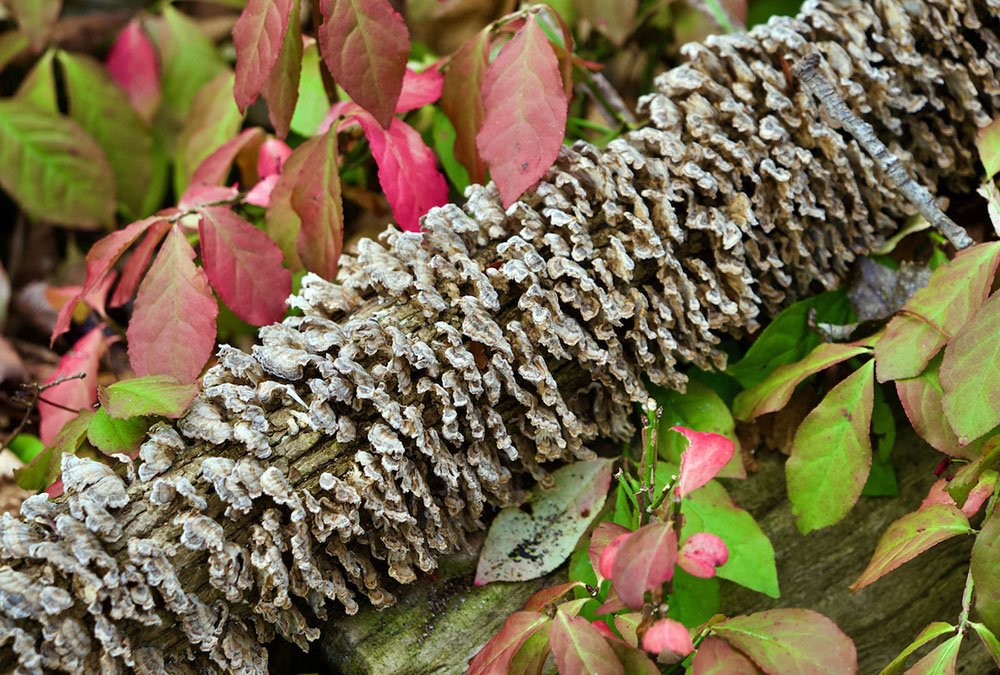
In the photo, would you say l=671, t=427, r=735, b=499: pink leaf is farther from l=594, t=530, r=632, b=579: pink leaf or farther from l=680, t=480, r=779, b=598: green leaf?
l=680, t=480, r=779, b=598: green leaf

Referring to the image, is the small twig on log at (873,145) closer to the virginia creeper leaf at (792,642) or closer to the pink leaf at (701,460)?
the pink leaf at (701,460)

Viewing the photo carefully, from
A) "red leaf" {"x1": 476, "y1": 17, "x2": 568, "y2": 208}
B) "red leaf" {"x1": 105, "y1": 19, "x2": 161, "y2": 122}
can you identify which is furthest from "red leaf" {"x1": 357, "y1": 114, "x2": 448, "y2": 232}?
"red leaf" {"x1": 105, "y1": 19, "x2": 161, "y2": 122}

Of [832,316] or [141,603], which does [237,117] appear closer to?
[141,603]

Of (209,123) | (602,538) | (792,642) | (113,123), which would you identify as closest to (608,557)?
(602,538)

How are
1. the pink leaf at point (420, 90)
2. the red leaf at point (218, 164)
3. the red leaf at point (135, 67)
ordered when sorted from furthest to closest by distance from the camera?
the red leaf at point (135, 67) → the red leaf at point (218, 164) → the pink leaf at point (420, 90)

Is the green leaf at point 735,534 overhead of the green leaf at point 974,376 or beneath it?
beneath

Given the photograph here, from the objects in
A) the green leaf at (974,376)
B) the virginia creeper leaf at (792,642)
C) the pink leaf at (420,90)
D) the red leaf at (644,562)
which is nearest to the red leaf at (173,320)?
the pink leaf at (420,90)

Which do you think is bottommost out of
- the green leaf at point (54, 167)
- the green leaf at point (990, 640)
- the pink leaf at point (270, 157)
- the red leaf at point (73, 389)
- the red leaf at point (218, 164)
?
the green leaf at point (990, 640)
